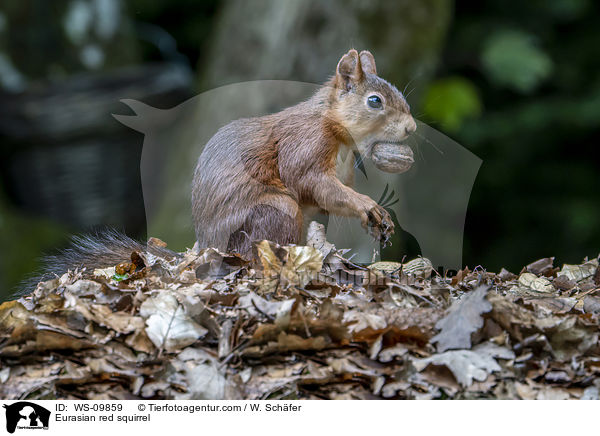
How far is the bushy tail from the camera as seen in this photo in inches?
82.7

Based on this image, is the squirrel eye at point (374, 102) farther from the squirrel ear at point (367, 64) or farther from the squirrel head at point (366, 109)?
the squirrel ear at point (367, 64)

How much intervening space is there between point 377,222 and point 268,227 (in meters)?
0.29

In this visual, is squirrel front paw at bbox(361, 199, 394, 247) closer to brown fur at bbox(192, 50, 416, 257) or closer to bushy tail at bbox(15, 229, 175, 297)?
brown fur at bbox(192, 50, 416, 257)

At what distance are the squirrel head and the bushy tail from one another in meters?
0.66

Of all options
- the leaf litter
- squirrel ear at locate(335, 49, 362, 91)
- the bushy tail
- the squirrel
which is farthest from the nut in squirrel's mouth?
the bushy tail

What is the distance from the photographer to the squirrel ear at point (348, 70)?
197 centimetres

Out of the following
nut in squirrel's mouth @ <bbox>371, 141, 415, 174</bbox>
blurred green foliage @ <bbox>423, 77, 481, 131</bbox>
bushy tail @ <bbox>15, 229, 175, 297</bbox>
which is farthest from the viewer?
blurred green foliage @ <bbox>423, 77, 481, 131</bbox>

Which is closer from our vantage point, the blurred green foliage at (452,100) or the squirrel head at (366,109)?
the squirrel head at (366,109)

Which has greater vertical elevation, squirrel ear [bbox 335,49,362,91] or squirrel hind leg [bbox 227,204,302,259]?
squirrel ear [bbox 335,49,362,91]

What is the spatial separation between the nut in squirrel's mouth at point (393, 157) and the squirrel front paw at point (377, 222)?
0.34ft
